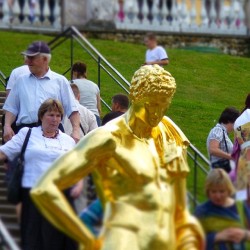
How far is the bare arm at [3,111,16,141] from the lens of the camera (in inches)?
581

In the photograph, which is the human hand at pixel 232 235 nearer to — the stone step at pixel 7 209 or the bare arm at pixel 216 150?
the stone step at pixel 7 209

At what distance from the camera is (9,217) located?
13.8 metres

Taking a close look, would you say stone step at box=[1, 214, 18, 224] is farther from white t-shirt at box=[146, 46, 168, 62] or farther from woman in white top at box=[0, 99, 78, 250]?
white t-shirt at box=[146, 46, 168, 62]

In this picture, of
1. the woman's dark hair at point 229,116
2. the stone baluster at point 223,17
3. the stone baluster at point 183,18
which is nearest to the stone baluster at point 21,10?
the stone baluster at point 183,18

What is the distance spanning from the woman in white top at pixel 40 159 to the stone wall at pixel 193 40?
61.4ft

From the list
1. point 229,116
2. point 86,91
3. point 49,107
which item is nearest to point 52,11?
point 86,91

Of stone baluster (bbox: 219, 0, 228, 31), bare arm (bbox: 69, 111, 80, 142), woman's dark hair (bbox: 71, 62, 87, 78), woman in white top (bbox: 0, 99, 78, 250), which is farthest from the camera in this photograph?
stone baluster (bbox: 219, 0, 228, 31)

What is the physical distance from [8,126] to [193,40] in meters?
18.8

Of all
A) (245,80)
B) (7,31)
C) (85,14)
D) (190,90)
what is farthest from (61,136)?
(85,14)

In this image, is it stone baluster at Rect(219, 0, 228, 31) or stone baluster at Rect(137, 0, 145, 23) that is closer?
stone baluster at Rect(137, 0, 145, 23)

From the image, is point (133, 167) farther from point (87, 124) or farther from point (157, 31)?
point (157, 31)

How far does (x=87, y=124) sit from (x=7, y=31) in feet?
48.9

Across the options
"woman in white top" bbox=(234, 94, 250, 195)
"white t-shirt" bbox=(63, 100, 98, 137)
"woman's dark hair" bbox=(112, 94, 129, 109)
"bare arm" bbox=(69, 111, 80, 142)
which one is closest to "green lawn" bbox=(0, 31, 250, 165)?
"white t-shirt" bbox=(63, 100, 98, 137)

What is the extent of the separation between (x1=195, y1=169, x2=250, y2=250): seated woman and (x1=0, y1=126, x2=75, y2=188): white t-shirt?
2.01m
